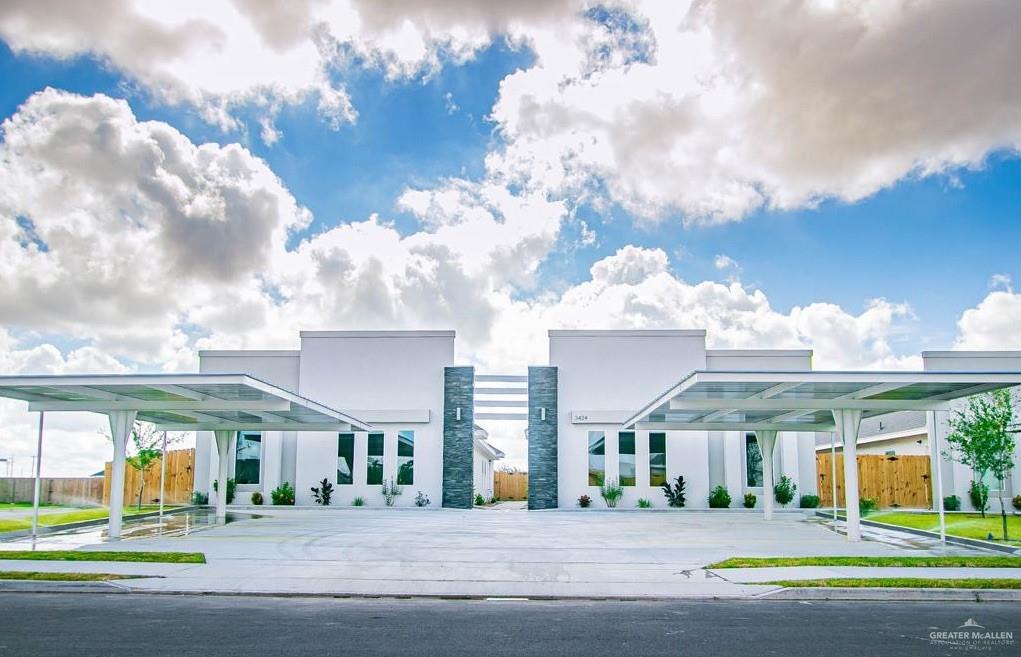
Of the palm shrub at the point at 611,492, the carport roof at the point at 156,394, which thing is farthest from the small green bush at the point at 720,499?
the carport roof at the point at 156,394

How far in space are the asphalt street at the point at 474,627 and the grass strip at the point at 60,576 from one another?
1.04 m

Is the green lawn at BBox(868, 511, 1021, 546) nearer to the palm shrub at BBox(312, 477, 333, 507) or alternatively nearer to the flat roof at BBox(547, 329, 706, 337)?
the flat roof at BBox(547, 329, 706, 337)

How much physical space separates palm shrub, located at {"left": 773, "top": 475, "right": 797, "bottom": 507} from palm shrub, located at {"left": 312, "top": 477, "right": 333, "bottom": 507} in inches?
685

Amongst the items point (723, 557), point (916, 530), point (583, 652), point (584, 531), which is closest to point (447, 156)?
point (584, 531)

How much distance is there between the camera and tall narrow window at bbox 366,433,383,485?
3447 centimetres

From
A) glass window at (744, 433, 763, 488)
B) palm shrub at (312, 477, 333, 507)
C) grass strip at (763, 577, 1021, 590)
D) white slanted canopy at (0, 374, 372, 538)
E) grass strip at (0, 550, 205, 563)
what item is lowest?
grass strip at (763, 577, 1021, 590)

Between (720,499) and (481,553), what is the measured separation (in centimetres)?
1784

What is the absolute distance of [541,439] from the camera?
112ft

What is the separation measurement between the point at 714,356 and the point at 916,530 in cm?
1340

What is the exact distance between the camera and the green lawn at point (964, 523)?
72.2 ft

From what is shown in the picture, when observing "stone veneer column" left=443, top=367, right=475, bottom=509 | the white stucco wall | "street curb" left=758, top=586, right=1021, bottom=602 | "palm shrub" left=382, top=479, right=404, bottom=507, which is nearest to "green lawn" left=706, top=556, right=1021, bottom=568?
"street curb" left=758, top=586, right=1021, bottom=602

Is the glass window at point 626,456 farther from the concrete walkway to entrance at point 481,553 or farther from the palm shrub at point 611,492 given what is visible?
the concrete walkway to entrance at point 481,553

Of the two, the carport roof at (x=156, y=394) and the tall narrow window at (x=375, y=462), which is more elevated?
the carport roof at (x=156, y=394)

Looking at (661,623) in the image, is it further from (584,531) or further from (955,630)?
(584,531)
